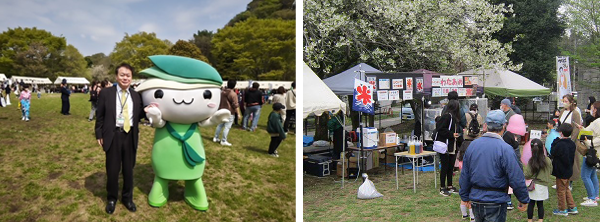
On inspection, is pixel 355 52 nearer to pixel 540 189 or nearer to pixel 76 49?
pixel 540 189

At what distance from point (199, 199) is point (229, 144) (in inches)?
58.1

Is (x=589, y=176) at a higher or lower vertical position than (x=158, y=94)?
lower

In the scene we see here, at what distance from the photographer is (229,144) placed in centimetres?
515

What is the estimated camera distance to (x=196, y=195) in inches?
147

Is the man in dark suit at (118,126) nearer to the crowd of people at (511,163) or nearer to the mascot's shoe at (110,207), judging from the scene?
the mascot's shoe at (110,207)

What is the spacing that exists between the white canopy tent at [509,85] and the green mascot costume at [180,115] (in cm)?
541

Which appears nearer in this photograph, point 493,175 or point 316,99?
point 493,175


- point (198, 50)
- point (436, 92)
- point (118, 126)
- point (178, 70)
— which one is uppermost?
point (198, 50)

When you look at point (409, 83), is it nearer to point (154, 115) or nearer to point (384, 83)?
point (384, 83)

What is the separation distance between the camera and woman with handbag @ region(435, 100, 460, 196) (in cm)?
505

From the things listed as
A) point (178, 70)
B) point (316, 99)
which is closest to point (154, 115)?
point (178, 70)

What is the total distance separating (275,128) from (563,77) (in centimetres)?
397

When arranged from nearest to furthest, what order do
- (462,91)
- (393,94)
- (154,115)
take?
(154,115), (393,94), (462,91)

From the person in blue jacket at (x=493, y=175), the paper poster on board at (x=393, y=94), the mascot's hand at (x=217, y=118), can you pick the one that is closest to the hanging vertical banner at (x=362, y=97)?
the paper poster on board at (x=393, y=94)
